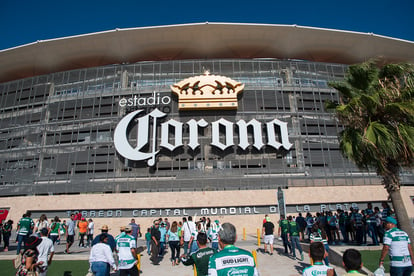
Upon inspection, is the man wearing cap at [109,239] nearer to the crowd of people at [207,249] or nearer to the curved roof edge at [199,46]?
the crowd of people at [207,249]

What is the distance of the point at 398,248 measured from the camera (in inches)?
189

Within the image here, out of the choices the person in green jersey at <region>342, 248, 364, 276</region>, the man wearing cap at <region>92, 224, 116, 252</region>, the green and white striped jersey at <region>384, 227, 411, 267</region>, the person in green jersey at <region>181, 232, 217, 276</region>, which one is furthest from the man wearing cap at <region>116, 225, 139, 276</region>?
the green and white striped jersey at <region>384, 227, 411, 267</region>

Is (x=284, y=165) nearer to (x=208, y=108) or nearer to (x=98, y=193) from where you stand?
(x=208, y=108)

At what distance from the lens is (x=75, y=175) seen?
26.3m

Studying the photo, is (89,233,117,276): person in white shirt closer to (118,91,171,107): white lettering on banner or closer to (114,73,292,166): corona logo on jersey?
(114,73,292,166): corona logo on jersey

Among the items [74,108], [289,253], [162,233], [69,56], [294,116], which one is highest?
[69,56]

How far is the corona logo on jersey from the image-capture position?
25.6 meters

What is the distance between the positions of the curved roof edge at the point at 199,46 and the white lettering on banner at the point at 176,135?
8.76 meters

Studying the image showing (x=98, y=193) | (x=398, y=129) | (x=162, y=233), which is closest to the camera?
(x=398, y=129)

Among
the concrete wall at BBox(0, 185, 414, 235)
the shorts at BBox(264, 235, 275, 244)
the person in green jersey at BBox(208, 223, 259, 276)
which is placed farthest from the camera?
the concrete wall at BBox(0, 185, 414, 235)

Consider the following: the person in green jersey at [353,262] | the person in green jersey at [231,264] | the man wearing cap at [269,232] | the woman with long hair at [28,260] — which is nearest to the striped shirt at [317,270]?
the person in green jersey at [353,262]

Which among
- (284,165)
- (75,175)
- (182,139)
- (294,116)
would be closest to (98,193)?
(75,175)

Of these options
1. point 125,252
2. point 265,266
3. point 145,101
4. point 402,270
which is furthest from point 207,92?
point 402,270

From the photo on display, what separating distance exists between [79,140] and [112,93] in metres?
5.96
